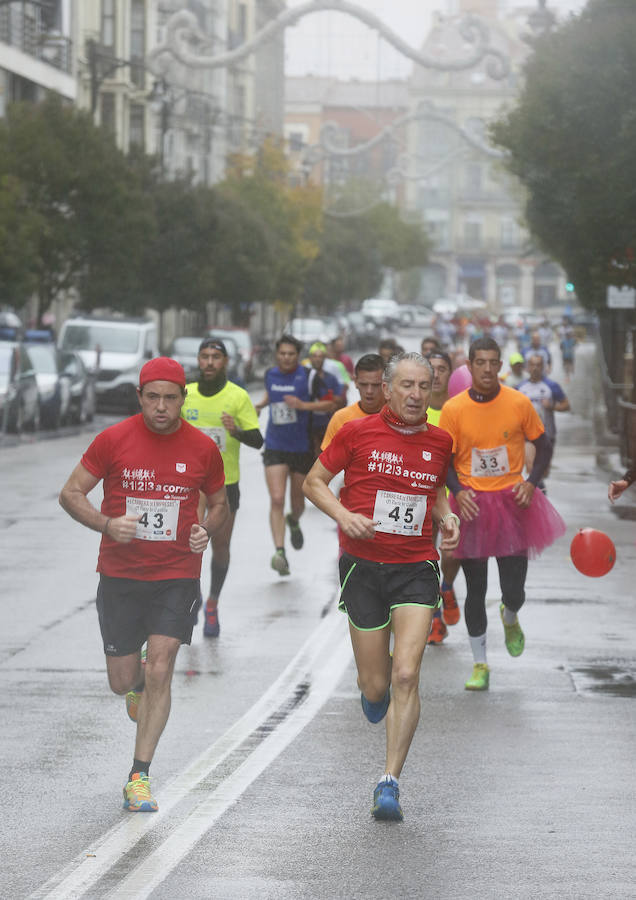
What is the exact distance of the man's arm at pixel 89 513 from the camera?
7.41 meters

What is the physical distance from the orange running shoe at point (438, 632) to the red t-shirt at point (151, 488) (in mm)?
4759

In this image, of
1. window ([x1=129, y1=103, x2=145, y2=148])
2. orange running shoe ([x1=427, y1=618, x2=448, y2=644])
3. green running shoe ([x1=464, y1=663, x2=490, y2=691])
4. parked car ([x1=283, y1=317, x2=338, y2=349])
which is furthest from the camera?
parked car ([x1=283, y1=317, x2=338, y2=349])

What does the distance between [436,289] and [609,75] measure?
12465 cm

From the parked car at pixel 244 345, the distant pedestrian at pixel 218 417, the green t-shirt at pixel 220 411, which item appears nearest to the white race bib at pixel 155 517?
the distant pedestrian at pixel 218 417

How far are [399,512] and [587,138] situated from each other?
60.7 feet

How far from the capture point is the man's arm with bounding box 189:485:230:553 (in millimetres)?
7582

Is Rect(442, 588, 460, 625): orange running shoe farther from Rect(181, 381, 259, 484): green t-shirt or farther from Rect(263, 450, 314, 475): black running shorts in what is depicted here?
Rect(263, 450, 314, 475): black running shorts

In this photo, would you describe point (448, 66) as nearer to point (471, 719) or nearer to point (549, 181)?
point (549, 181)

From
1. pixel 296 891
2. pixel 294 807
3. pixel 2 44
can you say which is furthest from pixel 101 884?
pixel 2 44

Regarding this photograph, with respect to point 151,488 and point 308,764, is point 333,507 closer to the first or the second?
point 151,488

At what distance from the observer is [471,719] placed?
963 cm

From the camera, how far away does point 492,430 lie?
1063 centimetres

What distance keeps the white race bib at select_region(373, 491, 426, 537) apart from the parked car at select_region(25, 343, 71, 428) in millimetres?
26545

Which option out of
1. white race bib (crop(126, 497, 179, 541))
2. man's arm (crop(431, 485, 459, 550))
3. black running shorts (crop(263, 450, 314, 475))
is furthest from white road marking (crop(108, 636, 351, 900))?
black running shorts (crop(263, 450, 314, 475))
